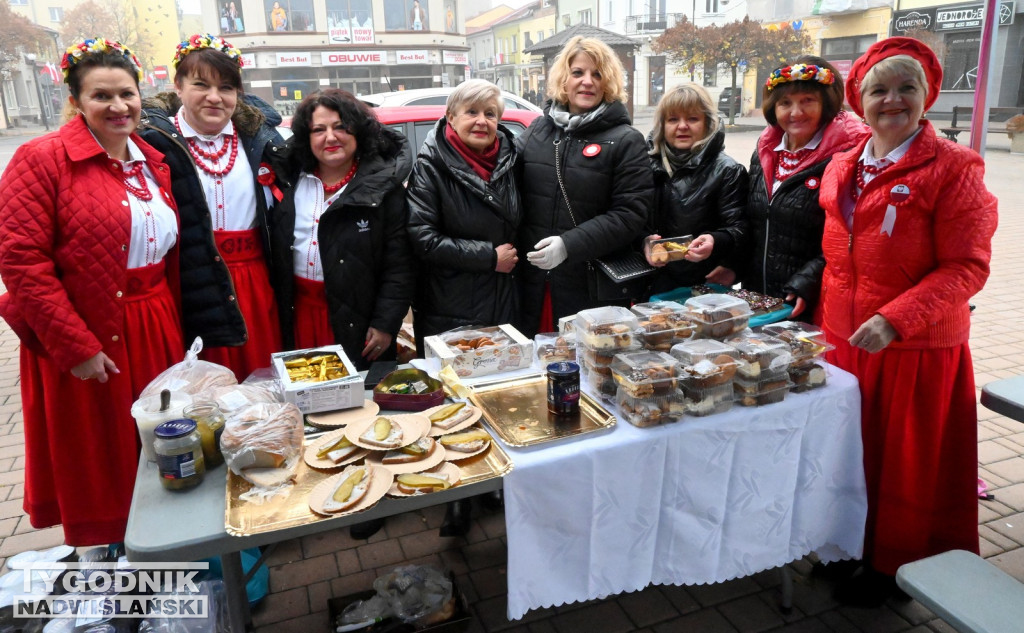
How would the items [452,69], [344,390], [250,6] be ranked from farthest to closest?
[452,69] < [250,6] < [344,390]

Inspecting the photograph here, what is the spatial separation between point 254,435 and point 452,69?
132 feet

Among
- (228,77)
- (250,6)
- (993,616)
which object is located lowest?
(993,616)

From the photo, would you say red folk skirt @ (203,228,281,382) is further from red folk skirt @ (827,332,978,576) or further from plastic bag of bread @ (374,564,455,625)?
red folk skirt @ (827,332,978,576)

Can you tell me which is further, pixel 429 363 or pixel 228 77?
pixel 228 77

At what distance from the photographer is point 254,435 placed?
1686mm

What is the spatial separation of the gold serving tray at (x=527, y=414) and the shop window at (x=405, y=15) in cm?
3798

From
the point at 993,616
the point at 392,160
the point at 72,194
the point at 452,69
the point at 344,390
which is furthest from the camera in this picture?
the point at 452,69

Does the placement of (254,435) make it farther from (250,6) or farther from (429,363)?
(250,6)

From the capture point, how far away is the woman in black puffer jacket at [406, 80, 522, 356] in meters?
2.73

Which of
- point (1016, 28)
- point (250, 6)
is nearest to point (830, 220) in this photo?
point (1016, 28)

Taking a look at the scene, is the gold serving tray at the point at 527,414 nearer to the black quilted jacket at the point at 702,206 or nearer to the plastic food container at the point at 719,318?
the plastic food container at the point at 719,318

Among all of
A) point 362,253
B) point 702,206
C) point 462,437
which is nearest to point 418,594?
point 462,437

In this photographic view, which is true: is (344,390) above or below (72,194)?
below

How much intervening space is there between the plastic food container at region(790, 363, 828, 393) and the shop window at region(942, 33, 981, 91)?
26972 millimetres
